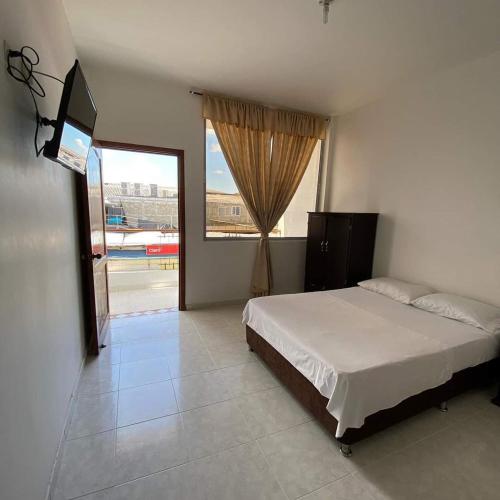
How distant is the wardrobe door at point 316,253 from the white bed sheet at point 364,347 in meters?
1.15

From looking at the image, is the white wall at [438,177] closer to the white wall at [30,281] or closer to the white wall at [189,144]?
the white wall at [189,144]

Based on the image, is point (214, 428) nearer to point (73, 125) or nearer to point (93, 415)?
point (93, 415)

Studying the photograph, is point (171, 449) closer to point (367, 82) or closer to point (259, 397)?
point (259, 397)

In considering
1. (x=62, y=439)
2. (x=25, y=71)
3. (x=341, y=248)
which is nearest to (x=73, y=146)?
(x=25, y=71)

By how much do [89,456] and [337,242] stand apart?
10.2ft

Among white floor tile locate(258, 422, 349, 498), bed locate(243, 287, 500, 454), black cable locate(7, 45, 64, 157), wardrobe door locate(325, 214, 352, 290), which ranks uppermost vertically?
black cable locate(7, 45, 64, 157)

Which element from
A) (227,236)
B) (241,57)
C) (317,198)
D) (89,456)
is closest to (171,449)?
(89,456)

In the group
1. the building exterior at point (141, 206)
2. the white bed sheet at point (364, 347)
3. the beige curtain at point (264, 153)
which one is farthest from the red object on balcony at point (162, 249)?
the white bed sheet at point (364, 347)

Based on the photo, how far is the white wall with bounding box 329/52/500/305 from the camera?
236cm

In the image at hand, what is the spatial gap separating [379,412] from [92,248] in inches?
→ 103

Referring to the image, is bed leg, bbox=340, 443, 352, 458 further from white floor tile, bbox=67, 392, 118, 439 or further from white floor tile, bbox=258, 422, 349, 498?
white floor tile, bbox=67, 392, 118, 439

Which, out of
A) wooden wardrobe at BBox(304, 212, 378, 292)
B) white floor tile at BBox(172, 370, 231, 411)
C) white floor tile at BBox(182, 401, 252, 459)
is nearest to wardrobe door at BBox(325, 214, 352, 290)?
wooden wardrobe at BBox(304, 212, 378, 292)

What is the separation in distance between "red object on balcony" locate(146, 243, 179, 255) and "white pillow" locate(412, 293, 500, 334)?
457 cm

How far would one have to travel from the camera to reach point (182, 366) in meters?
2.38
